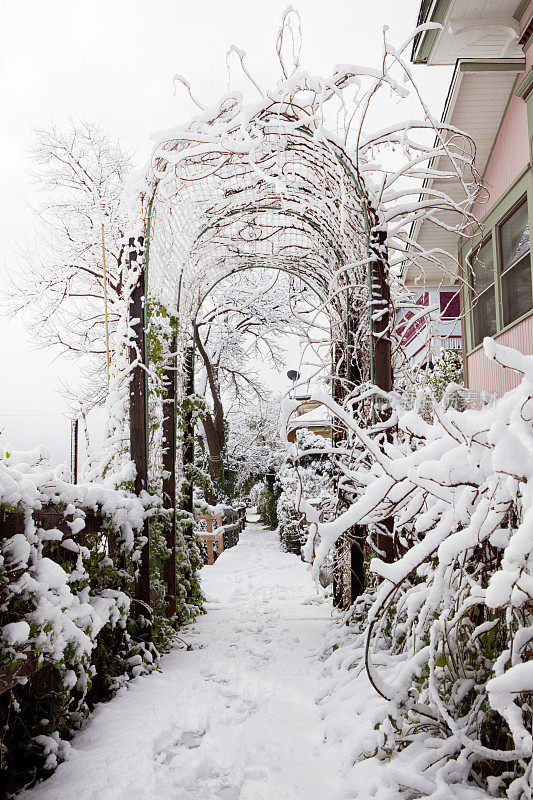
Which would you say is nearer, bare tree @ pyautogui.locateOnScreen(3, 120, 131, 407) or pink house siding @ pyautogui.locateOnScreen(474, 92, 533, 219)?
pink house siding @ pyautogui.locateOnScreen(474, 92, 533, 219)

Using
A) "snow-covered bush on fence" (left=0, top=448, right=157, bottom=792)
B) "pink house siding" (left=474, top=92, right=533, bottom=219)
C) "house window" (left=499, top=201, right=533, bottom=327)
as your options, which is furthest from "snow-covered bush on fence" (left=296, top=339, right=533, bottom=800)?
"house window" (left=499, top=201, right=533, bottom=327)

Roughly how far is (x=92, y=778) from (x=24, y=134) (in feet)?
50.2

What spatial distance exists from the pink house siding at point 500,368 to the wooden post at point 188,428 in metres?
2.59

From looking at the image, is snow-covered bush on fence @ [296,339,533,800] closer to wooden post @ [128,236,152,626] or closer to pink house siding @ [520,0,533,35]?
wooden post @ [128,236,152,626]

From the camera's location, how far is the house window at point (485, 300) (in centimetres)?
690

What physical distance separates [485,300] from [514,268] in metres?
1.17

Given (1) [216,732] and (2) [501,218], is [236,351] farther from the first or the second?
(1) [216,732]

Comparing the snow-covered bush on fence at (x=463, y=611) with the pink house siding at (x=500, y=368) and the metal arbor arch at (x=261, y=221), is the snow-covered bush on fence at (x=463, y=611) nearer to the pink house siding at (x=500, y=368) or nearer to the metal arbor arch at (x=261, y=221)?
the metal arbor arch at (x=261, y=221)

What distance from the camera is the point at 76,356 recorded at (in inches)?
549

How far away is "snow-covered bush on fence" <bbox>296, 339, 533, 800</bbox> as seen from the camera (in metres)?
1.26

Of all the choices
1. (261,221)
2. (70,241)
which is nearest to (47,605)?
(261,221)

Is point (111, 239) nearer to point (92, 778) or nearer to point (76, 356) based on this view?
point (76, 356)

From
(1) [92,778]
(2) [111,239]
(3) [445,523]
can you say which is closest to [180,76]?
(3) [445,523]

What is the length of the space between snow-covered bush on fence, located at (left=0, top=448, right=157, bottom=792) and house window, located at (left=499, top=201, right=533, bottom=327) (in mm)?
4888
